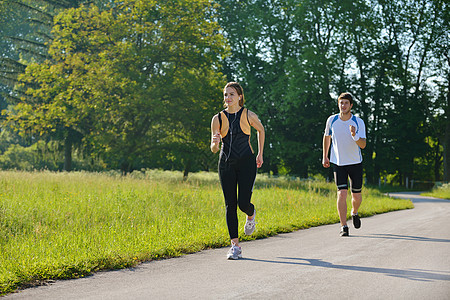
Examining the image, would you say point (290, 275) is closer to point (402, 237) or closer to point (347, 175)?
point (347, 175)

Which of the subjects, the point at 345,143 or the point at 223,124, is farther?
the point at 345,143

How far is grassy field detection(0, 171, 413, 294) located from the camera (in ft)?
19.6

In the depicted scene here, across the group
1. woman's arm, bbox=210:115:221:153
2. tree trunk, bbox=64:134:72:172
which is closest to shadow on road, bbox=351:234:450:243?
woman's arm, bbox=210:115:221:153

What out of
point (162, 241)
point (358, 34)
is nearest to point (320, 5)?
point (358, 34)

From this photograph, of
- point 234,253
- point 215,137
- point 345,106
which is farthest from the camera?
point 345,106

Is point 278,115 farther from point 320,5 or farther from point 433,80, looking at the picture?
point 433,80

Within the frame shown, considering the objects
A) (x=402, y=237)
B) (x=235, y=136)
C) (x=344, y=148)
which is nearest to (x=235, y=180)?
(x=235, y=136)

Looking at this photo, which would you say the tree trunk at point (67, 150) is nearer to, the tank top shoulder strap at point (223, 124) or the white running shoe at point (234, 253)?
the tank top shoulder strap at point (223, 124)

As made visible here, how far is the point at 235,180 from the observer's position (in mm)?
6613

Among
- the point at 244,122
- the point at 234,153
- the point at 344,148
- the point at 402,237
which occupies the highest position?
the point at 244,122

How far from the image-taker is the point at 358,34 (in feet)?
130

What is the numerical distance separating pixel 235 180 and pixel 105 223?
3.37 meters

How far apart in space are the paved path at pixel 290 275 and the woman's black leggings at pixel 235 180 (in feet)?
1.98

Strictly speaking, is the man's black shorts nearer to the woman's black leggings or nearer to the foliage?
the woman's black leggings
